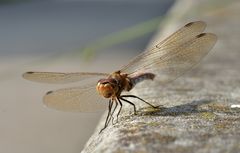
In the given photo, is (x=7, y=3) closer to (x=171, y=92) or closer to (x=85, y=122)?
(x=85, y=122)

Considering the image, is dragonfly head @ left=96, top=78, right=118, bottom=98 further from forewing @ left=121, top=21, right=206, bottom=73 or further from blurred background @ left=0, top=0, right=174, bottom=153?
blurred background @ left=0, top=0, right=174, bottom=153

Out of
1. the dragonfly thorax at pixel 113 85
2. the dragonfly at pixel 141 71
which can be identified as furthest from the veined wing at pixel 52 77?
the dragonfly thorax at pixel 113 85

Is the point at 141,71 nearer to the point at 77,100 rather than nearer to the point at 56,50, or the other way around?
the point at 77,100

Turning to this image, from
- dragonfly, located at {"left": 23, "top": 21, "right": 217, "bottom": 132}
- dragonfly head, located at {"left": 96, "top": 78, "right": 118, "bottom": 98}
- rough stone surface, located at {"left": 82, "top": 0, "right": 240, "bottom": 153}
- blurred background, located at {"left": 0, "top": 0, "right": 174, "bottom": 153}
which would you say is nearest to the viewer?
rough stone surface, located at {"left": 82, "top": 0, "right": 240, "bottom": 153}

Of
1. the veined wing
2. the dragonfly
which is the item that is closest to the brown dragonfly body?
the dragonfly

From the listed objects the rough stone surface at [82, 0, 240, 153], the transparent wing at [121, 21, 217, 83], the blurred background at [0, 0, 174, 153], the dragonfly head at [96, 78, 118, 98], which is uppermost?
the blurred background at [0, 0, 174, 153]

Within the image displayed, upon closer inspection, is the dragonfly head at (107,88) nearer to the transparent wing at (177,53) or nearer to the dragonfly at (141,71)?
the dragonfly at (141,71)

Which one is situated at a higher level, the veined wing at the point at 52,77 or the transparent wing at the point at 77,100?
the veined wing at the point at 52,77
